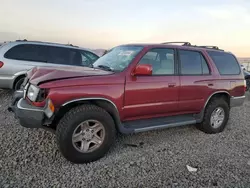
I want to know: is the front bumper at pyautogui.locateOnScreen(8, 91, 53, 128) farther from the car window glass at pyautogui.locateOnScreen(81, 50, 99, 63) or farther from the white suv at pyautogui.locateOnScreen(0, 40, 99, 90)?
the car window glass at pyautogui.locateOnScreen(81, 50, 99, 63)

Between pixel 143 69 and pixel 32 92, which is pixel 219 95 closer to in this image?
pixel 143 69

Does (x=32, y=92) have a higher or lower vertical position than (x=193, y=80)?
lower

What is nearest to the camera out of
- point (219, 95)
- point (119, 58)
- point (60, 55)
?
point (119, 58)

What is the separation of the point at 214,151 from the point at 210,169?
0.72 meters

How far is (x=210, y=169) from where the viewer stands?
Answer: 3396 mm

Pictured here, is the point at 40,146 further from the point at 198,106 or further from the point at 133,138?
the point at 198,106

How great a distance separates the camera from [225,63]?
5.09 metres

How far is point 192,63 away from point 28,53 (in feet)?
15.9

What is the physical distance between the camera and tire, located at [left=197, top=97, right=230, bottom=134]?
4.75 meters

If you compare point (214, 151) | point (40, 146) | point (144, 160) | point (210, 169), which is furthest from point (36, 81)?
point (214, 151)

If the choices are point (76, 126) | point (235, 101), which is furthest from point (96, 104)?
point (235, 101)

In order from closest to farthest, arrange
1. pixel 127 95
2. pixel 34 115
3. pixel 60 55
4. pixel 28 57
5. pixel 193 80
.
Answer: pixel 34 115 < pixel 127 95 < pixel 193 80 < pixel 28 57 < pixel 60 55

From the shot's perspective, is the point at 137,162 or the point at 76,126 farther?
the point at 137,162

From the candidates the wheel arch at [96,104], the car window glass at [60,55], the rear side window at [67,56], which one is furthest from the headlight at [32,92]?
the car window glass at [60,55]
